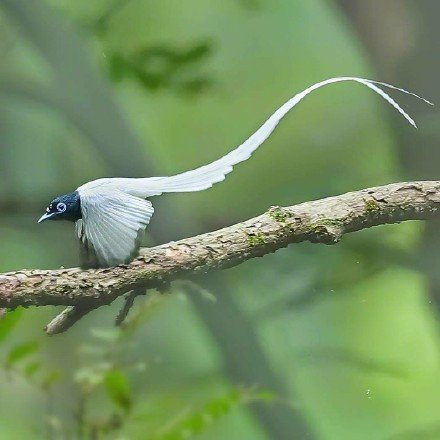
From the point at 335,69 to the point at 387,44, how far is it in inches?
3.1

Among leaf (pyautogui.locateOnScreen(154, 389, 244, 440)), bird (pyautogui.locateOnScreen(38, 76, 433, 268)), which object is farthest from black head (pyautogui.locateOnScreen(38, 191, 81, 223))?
leaf (pyautogui.locateOnScreen(154, 389, 244, 440))

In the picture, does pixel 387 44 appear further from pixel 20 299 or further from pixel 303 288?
pixel 20 299

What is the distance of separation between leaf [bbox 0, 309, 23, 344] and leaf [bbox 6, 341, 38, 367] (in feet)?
0.07

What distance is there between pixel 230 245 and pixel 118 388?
0.23m

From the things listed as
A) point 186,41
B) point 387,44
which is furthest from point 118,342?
point 387,44

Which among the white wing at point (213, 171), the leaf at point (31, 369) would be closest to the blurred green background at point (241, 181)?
the white wing at point (213, 171)

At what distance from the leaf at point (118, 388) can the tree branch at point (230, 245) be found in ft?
0.34

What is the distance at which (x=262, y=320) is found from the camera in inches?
35.0

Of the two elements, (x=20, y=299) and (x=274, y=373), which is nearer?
(x=20, y=299)

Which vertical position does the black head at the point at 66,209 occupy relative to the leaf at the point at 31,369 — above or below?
above

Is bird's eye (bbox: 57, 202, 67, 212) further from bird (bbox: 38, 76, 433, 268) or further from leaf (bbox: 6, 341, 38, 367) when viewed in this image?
leaf (bbox: 6, 341, 38, 367)

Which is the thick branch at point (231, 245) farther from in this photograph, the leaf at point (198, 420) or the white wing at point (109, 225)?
the leaf at point (198, 420)

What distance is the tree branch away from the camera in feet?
2.45

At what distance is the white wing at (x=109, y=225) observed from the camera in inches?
30.7
